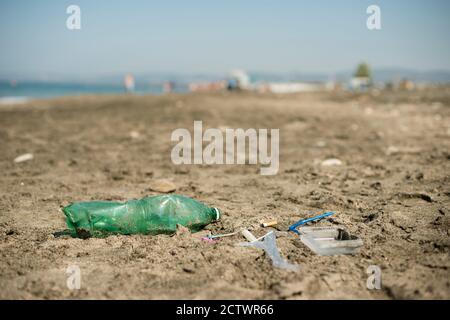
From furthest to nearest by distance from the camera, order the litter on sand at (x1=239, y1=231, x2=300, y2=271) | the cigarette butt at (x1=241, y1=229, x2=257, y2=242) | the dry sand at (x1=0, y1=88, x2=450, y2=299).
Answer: the cigarette butt at (x1=241, y1=229, x2=257, y2=242) < the litter on sand at (x1=239, y1=231, x2=300, y2=271) < the dry sand at (x1=0, y1=88, x2=450, y2=299)

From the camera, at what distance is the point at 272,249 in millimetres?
2457

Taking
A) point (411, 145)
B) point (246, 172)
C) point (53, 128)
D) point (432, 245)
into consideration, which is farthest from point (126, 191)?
point (53, 128)

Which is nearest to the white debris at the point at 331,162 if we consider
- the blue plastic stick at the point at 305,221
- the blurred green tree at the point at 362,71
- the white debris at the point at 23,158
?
the blue plastic stick at the point at 305,221

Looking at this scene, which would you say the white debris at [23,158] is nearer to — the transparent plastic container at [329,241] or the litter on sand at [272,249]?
the litter on sand at [272,249]

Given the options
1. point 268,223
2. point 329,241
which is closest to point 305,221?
point 268,223

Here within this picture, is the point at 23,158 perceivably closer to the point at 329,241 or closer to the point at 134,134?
the point at 134,134

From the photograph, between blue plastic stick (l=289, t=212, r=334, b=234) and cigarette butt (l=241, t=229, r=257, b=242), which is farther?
blue plastic stick (l=289, t=212, r=334, b=234)

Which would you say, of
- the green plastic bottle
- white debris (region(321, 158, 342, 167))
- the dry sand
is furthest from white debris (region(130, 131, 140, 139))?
the green plastic bottle

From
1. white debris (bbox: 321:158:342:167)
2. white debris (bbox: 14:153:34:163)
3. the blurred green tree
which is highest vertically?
the blurred green tree

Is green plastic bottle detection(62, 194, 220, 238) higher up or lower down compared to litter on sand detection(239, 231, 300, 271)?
higher up

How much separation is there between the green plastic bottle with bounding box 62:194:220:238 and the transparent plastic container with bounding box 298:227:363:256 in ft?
2.62

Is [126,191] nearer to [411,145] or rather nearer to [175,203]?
[175,203]

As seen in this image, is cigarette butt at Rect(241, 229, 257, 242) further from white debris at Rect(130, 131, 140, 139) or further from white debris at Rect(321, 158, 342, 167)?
white debris at Rect(130, 131, 140, 139)

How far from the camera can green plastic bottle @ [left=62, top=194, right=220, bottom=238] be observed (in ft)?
8.87
